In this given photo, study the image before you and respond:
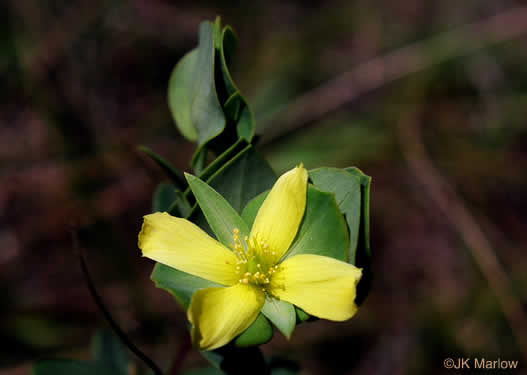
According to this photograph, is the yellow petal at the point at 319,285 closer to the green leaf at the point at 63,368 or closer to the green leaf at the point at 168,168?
the green leaf at the point at 168,168

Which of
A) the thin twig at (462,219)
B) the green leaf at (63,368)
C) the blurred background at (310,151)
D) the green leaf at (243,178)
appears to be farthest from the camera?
the blurred background at (310,151)

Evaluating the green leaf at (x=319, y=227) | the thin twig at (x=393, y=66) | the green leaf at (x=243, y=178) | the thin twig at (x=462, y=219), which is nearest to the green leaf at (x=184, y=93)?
the green leaf at (x=243, y=178)

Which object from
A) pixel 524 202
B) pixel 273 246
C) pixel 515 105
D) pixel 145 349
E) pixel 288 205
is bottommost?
pixel 145 349

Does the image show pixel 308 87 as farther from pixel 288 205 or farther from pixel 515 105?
pixel 288 205

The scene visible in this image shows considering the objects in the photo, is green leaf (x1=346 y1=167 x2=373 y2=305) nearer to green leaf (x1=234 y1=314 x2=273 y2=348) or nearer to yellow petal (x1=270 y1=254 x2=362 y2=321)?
yellow petal (x1=270 y1=254 x2=362 y2=321)

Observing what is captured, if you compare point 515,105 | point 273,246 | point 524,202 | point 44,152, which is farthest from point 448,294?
point 44,152

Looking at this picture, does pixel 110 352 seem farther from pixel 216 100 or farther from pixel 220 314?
pixel 216 100
